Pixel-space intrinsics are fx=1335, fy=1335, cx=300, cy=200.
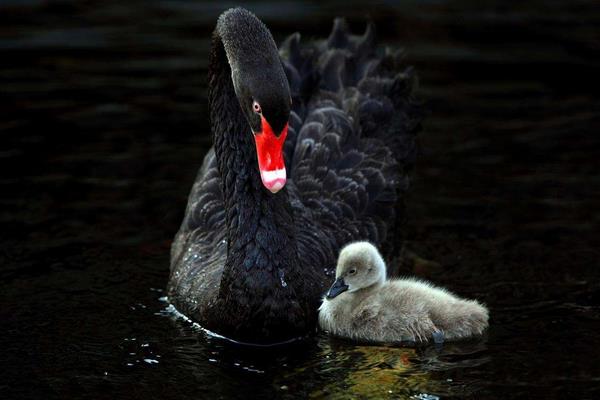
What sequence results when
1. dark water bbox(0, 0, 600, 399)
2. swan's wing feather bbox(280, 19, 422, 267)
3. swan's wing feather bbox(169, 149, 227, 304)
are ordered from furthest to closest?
1. swan's wing feather bbox(280, 19, 422, 267)
2. swan's wing feather bbox(169, 149, 227, 304)
3. dark water bbox(0, 0, 600, 399)

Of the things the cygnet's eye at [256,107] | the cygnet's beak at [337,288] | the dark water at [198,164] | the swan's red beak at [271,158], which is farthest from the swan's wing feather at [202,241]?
the cygnet's eye at [256,107]

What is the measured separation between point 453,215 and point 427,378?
232cm

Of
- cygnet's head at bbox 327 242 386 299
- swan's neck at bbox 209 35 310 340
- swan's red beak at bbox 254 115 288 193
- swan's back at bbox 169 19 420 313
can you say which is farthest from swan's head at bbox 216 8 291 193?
swan's back at bbox 169 19 420 313

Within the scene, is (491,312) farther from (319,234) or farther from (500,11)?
(500,11)

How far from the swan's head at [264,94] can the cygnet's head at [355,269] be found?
83cm

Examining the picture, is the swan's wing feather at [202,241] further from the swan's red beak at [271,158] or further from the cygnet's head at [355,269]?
the swan's red beak at [271,158]

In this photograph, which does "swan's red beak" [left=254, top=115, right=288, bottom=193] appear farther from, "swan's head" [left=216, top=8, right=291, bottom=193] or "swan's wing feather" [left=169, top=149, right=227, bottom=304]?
"swan's wing feather" [left=169, top=149, right=227, bottom=304]

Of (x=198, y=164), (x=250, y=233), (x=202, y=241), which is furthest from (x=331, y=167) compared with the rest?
(x=198, y=164)

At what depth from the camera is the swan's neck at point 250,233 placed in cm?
680

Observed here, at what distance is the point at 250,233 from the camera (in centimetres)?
692

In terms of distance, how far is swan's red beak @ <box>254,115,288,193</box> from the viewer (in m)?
6.16

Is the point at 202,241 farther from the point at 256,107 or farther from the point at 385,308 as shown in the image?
the point at 256,107

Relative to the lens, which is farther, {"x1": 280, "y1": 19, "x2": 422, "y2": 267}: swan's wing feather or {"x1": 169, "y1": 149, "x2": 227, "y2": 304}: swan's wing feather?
{"x1": 280, "y1": 19, "x2": 422, "y2": 267}: swan's wing feather

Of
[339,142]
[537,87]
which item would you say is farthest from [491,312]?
[537,87]
